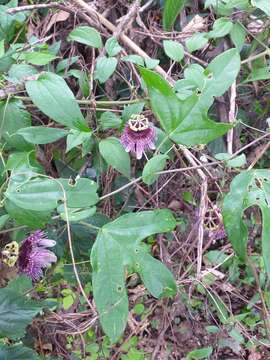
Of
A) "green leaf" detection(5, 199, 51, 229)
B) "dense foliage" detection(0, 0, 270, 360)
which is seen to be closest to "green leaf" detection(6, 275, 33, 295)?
"dense foliage" detection(0, 0, 270, 360)

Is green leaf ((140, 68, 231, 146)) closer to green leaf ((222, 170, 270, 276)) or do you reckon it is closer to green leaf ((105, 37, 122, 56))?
green leaf ((222, 170, 270, 276))

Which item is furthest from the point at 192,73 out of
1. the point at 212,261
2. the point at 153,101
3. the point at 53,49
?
the point at 212,261

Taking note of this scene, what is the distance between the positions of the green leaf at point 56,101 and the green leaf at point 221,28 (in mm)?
337

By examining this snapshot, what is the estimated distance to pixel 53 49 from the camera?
1.13 metres

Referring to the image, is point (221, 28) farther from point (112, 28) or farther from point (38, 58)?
point (38, 58)

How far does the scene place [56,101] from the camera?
34.1 inches

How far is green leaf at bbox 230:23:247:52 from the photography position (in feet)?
3.58

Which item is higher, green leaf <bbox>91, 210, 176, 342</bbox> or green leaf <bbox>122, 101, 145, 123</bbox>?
green leaf <bbox>122, 101, 145, 123</bbox>

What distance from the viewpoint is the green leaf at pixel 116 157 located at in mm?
937

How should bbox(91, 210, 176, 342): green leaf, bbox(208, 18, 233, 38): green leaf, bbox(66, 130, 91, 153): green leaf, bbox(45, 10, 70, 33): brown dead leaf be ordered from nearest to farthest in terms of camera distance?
bbox(91, 210, 176, 342): green leaf < bbox(66, 130, 91, 153): green leaf < bbox(208, 18, 233, 38): green leaf < bbox(45, 10, 70, 33): brown dead leaf

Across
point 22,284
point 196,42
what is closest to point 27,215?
point 22,284

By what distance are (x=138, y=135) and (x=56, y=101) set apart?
0.16 meters

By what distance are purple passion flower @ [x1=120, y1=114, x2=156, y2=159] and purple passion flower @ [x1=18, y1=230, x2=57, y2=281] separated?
0.68 feet

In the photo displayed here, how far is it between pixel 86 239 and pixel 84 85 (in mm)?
282
